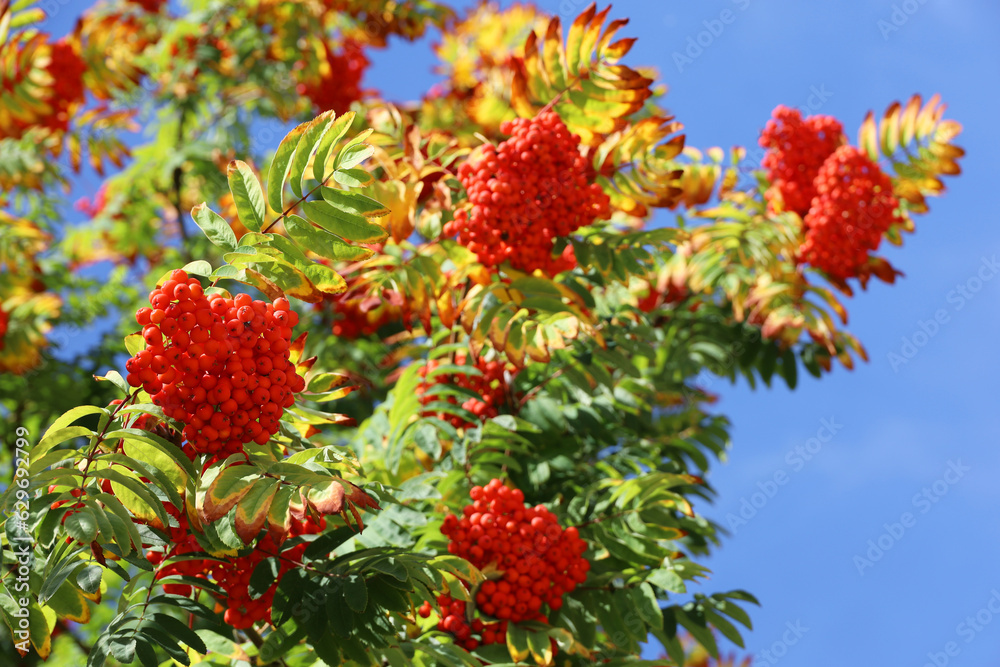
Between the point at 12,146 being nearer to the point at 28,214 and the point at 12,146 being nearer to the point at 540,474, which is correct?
the point at 28,214

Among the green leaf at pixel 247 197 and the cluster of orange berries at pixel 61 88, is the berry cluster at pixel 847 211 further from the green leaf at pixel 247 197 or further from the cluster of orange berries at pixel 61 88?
the cluster of orange berries at pixel 61 88

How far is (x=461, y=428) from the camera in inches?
123

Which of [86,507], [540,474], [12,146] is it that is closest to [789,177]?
[540,474]

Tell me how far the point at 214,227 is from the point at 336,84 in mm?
4517

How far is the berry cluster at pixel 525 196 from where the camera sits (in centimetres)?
266

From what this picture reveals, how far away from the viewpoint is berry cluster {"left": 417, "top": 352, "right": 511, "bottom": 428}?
3.09m

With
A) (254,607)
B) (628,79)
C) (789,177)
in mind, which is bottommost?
(254,607)

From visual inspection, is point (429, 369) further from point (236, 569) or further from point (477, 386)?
point (236, 569)

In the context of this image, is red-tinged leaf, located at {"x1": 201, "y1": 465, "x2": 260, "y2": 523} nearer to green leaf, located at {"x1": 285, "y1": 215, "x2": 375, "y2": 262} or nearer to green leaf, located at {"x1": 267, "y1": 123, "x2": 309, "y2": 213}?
Result: green leaf, located at {"x1": 285, "y1": 215, "x2": 375, "y2": 262}

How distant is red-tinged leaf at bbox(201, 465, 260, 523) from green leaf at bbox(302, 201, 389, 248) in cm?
63

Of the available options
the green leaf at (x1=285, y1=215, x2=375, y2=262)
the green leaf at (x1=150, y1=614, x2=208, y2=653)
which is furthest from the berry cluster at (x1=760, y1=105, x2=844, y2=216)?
the green leaf at (x1=150, y1=614, x2=208, y2=653)

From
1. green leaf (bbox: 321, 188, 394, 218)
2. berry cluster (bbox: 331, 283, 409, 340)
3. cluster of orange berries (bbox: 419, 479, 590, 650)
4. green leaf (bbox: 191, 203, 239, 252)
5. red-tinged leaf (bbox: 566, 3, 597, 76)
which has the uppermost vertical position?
red-tinged leaf (bbox: 566, 3, 597, 76)

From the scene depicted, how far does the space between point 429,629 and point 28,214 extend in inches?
190

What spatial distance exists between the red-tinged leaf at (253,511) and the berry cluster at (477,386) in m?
1.29
